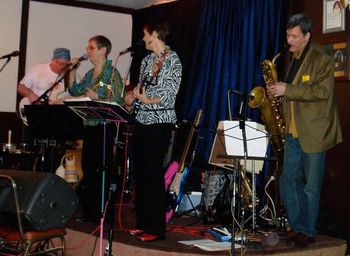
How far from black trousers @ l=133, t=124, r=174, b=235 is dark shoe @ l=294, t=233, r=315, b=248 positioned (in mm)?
993

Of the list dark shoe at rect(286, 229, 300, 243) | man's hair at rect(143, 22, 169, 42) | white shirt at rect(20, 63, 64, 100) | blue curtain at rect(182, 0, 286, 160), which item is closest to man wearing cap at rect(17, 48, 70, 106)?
white shirt at rect(20, 63, 64, 100)

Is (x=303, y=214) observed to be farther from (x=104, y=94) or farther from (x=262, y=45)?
(x=262, y=45)

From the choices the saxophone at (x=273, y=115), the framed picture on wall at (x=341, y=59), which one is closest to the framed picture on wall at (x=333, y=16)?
the framed picture on wall at (x=341, y=59)

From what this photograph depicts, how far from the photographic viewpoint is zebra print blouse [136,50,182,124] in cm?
380

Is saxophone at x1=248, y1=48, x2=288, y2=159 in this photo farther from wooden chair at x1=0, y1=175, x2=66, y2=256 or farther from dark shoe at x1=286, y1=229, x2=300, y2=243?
wooden chair at x1=0, y1=175, x2=66, y2=256

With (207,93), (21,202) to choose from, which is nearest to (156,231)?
(21,202)

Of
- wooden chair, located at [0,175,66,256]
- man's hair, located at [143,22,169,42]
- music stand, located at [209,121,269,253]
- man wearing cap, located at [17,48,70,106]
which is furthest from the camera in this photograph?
man wearing cap, located at [17,48,70,106]

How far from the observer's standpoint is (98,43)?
459cm

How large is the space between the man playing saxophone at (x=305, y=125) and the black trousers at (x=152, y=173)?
89 cm

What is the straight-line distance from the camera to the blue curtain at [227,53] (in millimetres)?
5918

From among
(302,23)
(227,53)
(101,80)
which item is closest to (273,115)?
(302,23)

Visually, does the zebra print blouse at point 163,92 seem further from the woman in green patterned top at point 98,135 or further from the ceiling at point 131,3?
the ceiling at point 131,3

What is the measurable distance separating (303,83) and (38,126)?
7.59 ft

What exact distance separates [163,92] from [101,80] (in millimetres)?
828
